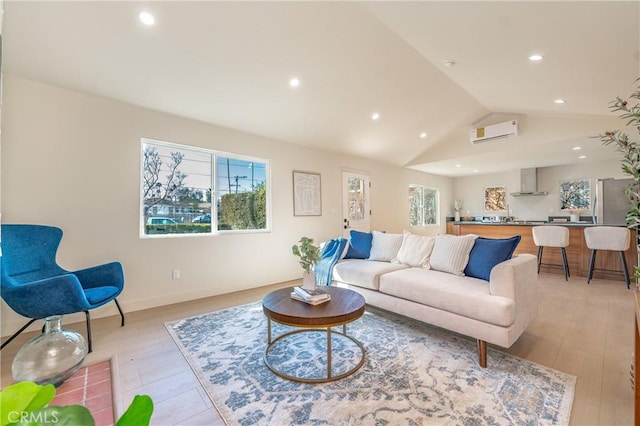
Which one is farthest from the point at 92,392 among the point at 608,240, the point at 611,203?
the point at 611,203

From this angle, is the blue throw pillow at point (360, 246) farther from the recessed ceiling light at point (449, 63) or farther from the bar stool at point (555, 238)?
the bar stool at point (555, 238)

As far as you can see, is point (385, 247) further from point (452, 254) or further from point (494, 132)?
point (494, 132)

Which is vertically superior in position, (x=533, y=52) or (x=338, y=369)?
(x=533, y=52)

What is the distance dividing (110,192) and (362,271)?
2.99 m

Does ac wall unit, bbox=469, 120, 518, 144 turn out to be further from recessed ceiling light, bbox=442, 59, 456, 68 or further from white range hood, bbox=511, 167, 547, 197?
white range hood, bbox=511, 167, 547, 197

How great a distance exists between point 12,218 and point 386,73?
172 inches

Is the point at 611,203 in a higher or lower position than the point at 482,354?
higher

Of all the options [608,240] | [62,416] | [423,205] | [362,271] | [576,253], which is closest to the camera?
[62,416]

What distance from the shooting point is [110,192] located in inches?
129

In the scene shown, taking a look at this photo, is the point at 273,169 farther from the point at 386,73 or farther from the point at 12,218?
the point at 12,218

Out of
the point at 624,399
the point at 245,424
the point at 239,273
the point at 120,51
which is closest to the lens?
the point at 245,424

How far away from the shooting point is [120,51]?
2678 mm

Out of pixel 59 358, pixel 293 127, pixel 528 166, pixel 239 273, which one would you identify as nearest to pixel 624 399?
pixel 59 358

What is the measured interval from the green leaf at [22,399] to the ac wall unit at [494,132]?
6312 mm
